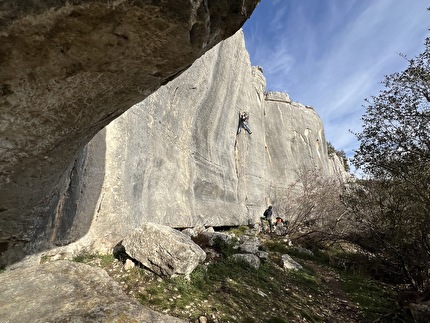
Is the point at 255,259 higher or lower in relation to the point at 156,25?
lower

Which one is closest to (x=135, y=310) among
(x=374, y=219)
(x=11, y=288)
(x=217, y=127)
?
(x=11, y=288)

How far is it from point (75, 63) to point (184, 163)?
1098 centimetres

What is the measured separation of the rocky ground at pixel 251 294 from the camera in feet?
20.3

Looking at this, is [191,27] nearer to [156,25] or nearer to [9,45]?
[156,25]

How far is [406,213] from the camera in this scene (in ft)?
33.1

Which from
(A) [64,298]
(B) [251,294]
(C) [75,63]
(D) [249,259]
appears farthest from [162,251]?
(C) [75,63]

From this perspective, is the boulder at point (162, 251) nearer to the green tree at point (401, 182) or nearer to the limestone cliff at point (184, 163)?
the limestone cliff at point (184, 163)

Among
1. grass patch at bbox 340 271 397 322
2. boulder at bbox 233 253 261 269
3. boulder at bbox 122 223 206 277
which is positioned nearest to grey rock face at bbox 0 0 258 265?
boulder at bbox 122 223 206 277

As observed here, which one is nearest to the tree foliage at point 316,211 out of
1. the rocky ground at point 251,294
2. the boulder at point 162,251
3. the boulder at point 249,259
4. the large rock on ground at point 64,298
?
the rocky ground at point 251,294

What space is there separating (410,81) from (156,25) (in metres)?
11.3

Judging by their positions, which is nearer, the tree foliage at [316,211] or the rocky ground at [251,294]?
the rocky ground at [251,294]

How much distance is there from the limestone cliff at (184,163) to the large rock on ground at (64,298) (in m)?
2.13

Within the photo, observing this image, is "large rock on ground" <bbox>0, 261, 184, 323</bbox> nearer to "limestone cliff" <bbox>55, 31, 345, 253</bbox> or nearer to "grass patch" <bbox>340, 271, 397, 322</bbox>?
"limestone cliff" <bbox>55, 31, 345, 253</bbox>

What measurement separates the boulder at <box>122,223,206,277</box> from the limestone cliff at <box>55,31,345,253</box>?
42.1 inches
